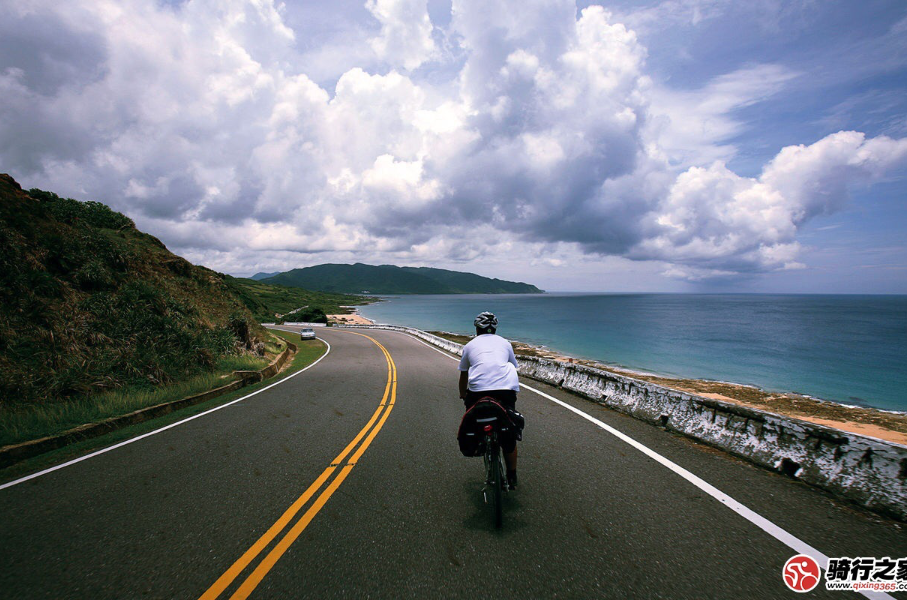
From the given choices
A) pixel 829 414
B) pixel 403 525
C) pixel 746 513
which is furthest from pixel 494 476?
pixel 829 414

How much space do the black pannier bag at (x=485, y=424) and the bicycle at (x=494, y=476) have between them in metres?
0.06

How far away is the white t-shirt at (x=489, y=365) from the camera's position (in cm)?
407

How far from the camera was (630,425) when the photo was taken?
6.94 metres

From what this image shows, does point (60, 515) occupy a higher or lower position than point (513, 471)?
lower

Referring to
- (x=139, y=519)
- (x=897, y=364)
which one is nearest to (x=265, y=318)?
(x=139, y=519)

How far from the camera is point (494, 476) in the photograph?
11.8 ft

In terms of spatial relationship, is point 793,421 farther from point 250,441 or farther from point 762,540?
point 250,441

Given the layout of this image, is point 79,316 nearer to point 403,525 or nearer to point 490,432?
point 403,525

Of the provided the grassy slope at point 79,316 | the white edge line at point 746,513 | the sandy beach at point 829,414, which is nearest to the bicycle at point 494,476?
the white edge line at point 746,513

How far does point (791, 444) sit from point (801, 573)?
237 cm

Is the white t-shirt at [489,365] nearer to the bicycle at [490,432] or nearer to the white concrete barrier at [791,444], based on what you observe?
the bicycle at [490,432]

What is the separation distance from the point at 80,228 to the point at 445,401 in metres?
14.2

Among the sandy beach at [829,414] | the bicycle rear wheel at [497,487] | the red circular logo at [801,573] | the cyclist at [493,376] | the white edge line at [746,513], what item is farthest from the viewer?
the sandy beach at [829,414]

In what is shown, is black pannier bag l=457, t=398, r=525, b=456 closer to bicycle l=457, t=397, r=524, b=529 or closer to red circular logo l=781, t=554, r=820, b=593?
bicycle l=457, t=397, r=524, b=529
